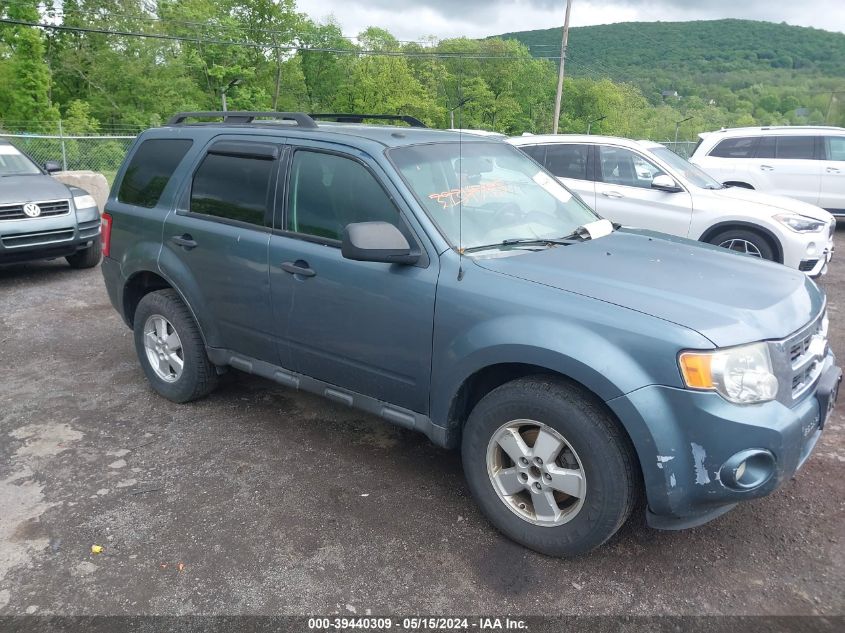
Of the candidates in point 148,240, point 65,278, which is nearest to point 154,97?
point 65,278

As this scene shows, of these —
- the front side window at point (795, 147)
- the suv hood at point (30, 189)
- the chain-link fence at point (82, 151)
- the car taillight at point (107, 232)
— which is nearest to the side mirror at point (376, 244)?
the car taillight at point (107, 232)

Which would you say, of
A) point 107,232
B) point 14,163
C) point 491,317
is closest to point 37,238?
point 14,163

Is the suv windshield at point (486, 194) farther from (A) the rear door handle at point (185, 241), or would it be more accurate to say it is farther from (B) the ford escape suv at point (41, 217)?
(B) the ford escape suv at point (41, 217)

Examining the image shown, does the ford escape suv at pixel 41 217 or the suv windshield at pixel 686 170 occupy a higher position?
the suv windshield at pixel 686 170

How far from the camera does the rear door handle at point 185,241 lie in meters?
4.08

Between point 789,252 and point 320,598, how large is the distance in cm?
656

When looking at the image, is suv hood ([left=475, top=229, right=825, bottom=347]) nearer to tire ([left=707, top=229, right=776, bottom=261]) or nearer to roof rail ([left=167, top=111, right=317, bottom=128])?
roof rail ([left=167, top=111, right=317, bottom=128])

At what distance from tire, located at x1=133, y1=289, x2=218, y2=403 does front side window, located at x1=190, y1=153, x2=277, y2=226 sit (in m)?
0.69

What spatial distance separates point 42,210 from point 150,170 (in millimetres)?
4234

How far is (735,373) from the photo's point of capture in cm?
249

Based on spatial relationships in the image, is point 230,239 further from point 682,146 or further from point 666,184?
point 682,146

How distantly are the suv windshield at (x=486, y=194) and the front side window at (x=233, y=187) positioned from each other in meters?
0.88

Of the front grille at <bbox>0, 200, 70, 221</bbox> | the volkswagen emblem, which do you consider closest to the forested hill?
the front grille at <bbox>0, 200, 70, 221</bbox>

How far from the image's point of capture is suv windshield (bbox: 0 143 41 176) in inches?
328
